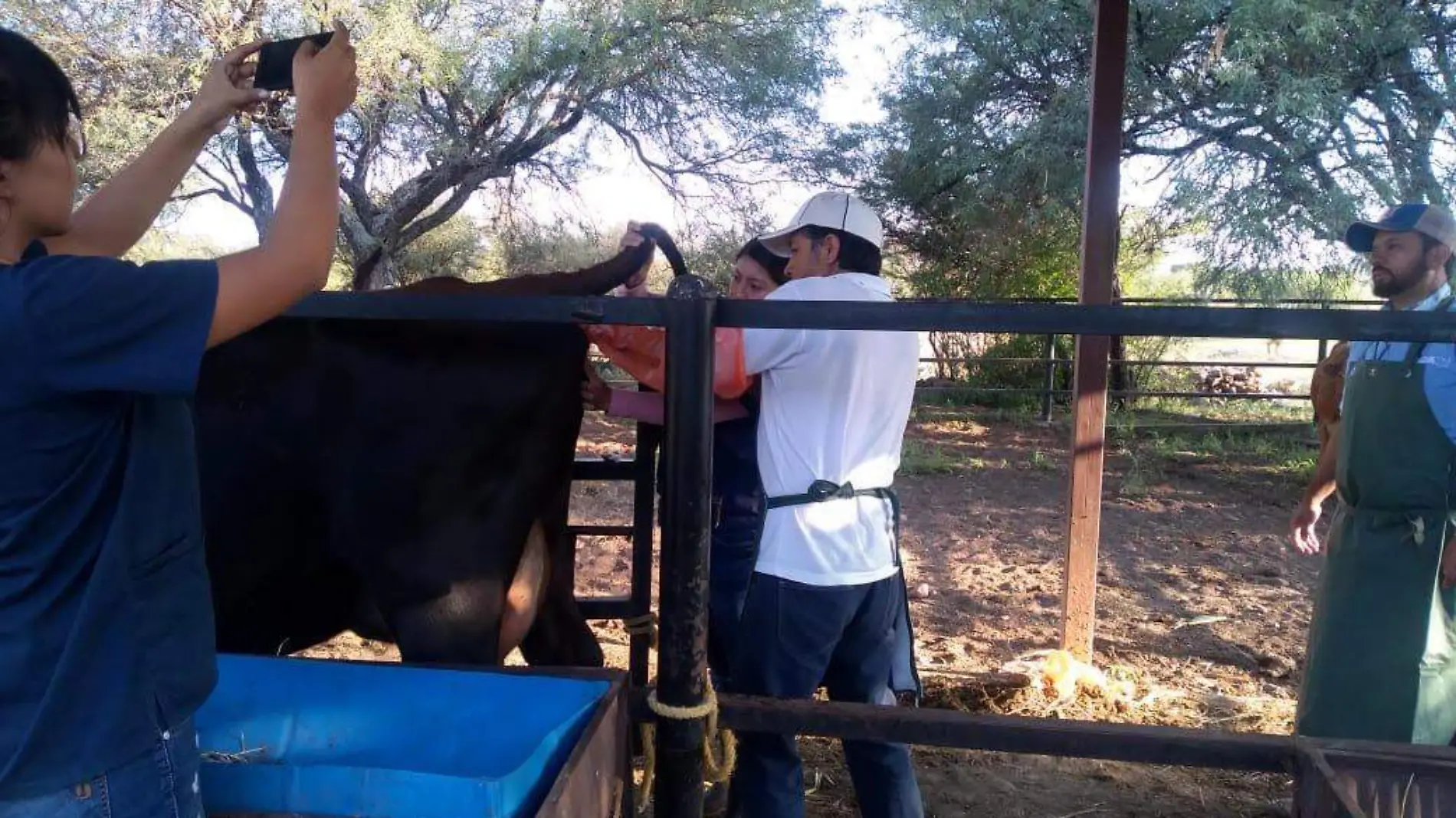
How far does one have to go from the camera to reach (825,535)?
7.20ft

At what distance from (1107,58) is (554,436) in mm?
2673

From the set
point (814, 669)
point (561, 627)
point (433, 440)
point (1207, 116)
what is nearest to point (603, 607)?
point (561, 627)

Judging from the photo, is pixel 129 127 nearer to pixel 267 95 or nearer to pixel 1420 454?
pixel 267 95

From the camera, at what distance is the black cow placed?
239 centimetres

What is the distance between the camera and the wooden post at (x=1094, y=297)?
3.90 m

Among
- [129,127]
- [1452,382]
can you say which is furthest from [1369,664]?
[129,127]

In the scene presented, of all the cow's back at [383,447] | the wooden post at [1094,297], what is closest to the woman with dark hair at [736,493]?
the cow's back at [383,447]

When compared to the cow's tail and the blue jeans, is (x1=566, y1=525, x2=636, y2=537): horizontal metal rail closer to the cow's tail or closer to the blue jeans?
the cow's tail

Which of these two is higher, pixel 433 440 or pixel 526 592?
pixel 433 440

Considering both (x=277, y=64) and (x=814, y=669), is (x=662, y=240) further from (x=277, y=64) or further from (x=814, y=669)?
(x=277, y=64)

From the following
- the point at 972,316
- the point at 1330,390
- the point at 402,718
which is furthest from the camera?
the point at 1330,390

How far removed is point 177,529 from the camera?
127cm

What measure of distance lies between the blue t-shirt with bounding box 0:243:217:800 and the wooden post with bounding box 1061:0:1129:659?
3246 millimetres

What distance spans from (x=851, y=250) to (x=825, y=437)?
0.50 meters
